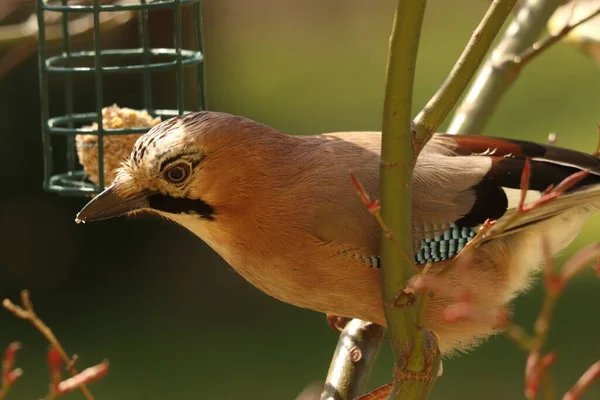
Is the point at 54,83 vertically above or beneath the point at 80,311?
above

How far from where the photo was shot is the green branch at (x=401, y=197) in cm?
165

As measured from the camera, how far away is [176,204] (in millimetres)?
2348

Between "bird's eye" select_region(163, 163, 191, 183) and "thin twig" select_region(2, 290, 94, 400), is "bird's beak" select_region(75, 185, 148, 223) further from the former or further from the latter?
"thin twig" select_region(2, 290, 94, 400)

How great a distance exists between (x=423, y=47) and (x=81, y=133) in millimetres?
8646

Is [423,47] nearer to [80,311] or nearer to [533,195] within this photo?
[80,311]

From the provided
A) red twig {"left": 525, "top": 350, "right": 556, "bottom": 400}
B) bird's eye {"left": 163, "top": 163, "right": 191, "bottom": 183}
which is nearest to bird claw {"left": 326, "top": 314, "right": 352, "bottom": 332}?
bird's eye {"left": 163, "top": 163, "right": 191, "bottom": 183}

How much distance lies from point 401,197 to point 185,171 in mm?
741

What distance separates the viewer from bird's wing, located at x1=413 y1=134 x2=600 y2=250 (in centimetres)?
247

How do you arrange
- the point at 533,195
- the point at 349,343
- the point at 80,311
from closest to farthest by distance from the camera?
1. the point at 533,195
2. the point at 349,343
3. the point at 80,311

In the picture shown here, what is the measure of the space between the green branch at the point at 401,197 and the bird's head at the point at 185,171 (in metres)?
0.68

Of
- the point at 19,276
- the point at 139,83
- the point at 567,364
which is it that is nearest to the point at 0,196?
the point at 19,276

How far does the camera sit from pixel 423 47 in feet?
36.8

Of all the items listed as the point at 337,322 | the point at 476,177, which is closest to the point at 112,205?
the point at 476,177

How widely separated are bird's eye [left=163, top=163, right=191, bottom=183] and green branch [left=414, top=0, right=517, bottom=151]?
2.31 feet
